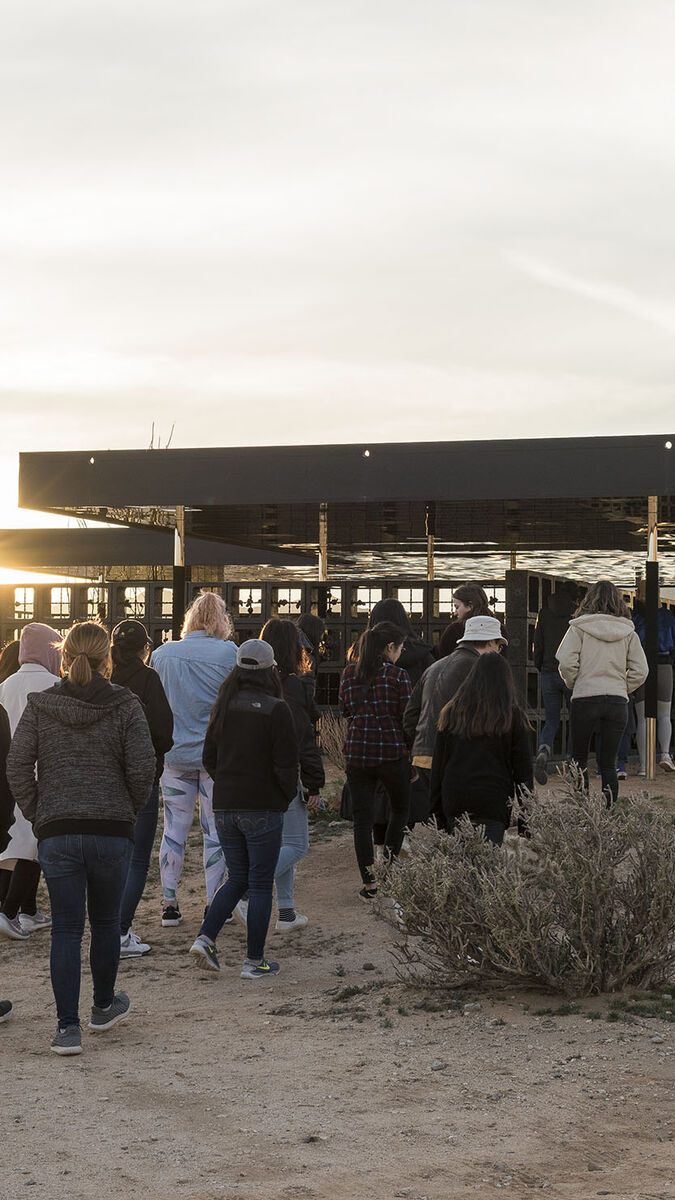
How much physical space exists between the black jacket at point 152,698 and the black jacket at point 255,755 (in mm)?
534

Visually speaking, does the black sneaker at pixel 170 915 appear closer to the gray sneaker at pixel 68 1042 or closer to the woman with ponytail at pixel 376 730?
the woman with ponytail at pixel 376 730

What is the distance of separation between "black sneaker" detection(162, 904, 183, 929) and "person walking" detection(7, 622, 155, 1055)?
2713mm

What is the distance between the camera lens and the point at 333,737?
53.8 feet

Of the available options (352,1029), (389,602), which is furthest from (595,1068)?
(389,602)

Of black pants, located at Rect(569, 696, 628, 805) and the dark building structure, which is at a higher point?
the dark building structure

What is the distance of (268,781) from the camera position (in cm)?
771

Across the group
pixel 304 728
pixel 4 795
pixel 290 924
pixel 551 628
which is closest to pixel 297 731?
pixel 304 728

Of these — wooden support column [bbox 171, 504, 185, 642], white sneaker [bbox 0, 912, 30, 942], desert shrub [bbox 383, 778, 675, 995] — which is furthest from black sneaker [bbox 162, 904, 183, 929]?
wooden support column [bbox 171, 504, 185, 642]

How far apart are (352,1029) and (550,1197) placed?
227cm

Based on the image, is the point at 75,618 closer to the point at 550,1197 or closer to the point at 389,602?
the point at 389,602

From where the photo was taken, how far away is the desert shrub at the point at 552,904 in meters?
7.00

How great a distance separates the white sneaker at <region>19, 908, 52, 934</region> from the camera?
9.44 meters

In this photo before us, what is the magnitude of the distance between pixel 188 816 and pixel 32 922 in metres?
1.44

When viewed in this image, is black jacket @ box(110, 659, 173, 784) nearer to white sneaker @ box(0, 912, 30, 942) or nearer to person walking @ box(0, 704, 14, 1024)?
person walking @ box(0, 704, 14, 1024)
